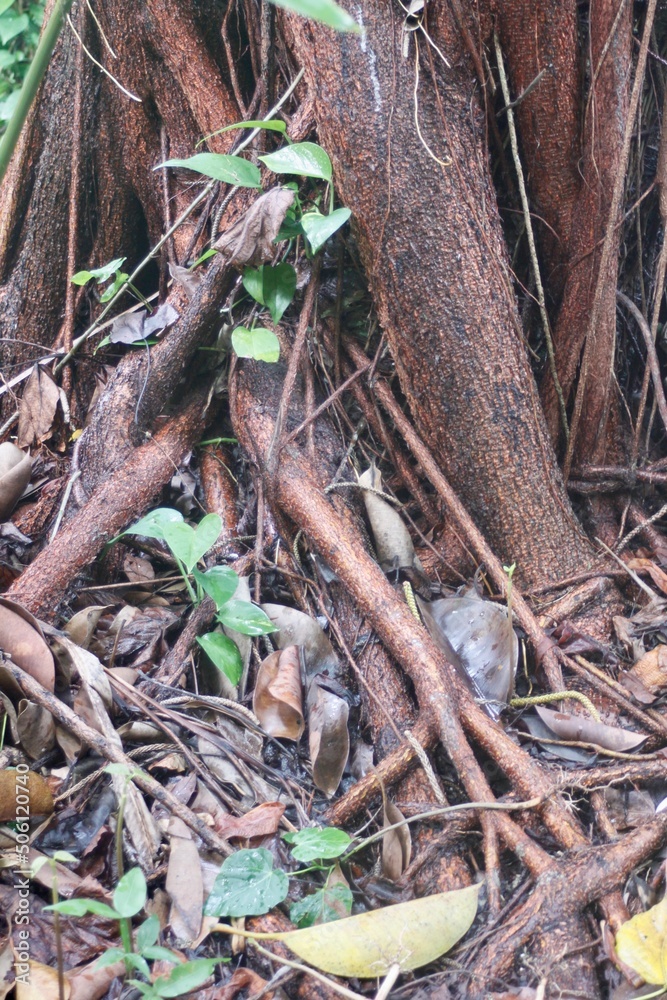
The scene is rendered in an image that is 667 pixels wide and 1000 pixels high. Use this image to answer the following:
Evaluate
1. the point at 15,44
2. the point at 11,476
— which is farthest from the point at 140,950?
the point at 15,44

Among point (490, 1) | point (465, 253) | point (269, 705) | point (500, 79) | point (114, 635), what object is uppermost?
point (490, 1)

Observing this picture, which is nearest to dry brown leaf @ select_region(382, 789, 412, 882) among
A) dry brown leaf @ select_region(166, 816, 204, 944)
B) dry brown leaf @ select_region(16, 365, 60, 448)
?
dry brown leaf @ select_region(166, 816, 204, 944)

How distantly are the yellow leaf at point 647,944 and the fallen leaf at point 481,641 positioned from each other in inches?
22.6

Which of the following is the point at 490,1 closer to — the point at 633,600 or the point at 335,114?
the point at 335,114

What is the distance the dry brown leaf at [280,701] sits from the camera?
1.73 metres

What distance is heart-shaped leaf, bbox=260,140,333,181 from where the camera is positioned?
Result: 186 cm

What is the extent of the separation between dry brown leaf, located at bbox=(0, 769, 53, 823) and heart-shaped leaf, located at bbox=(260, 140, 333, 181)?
4.76ft

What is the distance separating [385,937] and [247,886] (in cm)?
25

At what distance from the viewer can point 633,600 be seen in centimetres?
208

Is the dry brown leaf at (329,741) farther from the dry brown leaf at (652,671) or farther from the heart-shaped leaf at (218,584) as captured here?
the dry brown leaf at (652,671)

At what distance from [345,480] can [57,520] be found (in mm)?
822

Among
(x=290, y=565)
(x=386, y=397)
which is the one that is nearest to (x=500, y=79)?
(x=386, y=397)

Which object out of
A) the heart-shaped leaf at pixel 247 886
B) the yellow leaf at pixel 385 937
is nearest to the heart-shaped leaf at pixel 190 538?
the heart-shaped leaf at pixel 247 886

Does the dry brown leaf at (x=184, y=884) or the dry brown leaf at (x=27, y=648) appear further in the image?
the dry brown leaf at (x=27, y=648)
